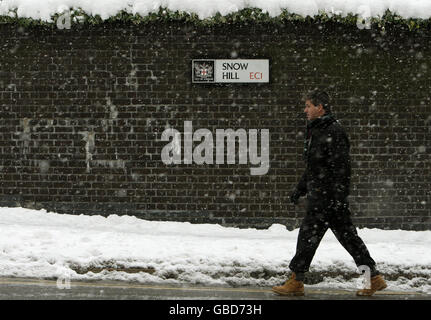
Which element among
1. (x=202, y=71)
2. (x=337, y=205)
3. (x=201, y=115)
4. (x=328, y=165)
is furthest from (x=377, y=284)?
(x=202, y=71)

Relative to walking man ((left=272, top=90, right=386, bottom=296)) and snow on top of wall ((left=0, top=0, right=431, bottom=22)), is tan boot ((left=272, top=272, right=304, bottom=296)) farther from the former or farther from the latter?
snow on top of wall ((left=0, top=0, right=431, bottom=22))

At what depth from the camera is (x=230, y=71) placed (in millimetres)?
9805

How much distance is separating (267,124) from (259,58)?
1190 millimetres

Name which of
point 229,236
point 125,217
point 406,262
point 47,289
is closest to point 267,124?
point 229,236

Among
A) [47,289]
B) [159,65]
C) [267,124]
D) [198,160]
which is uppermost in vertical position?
[159,65]

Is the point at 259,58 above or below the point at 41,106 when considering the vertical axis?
above

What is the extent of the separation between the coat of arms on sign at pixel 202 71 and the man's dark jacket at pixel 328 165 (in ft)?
14.3

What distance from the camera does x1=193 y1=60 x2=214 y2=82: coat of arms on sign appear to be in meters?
9.81

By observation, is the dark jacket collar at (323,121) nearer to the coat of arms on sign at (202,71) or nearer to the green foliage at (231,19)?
the green foliage at (231,19)

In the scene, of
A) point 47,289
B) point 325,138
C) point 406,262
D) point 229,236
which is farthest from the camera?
point 229,236

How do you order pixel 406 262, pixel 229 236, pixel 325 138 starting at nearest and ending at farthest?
pixel 325 138, pixel 406 262, pixel 229 236

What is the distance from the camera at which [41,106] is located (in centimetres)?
1007

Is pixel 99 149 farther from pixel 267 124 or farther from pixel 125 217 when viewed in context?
pixel 267 124

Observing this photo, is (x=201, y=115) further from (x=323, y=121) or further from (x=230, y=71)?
(x=323, y=121)
